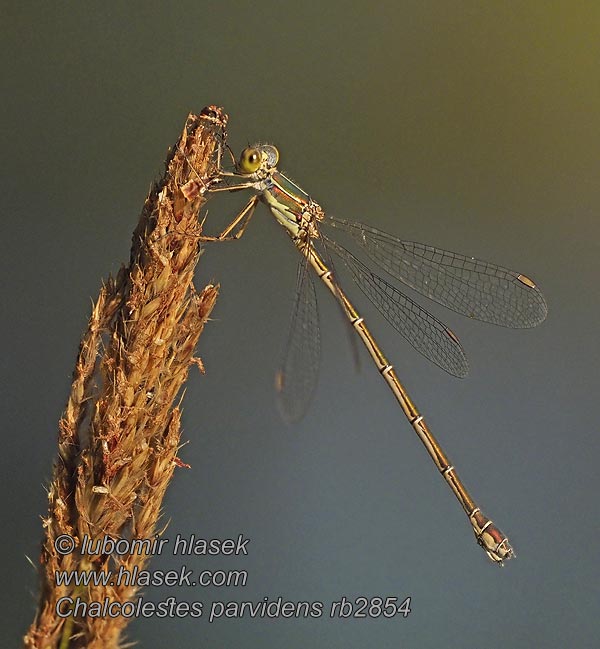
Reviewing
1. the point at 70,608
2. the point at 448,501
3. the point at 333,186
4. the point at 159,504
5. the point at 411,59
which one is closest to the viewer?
the point at 70,608

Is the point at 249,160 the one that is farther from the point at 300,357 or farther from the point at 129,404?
the point at 129,404

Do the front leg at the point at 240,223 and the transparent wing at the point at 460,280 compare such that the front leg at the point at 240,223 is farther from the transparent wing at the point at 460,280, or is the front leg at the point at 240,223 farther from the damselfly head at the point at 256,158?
the transparent wing at the point at 460,280

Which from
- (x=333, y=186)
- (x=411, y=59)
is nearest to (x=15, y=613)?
(x=333, y=186)

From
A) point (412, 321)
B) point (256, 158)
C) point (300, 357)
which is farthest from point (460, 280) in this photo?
point (256, 158)

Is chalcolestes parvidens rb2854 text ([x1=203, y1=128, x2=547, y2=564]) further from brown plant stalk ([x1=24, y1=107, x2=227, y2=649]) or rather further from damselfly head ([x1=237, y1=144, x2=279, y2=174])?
brown plant stalk ([x1=24, y1=107, x2=227, y2=649])

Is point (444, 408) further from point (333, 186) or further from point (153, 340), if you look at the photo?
point (153, 340)

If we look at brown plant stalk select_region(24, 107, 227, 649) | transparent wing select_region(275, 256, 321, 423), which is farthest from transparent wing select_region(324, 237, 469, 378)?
brown plant stalk select_region(24, 107, 227, 649)

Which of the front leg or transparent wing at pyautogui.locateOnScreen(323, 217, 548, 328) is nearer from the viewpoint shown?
the front leg

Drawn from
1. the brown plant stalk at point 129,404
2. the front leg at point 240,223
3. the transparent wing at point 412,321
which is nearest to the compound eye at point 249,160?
the front leg at point 240,223
